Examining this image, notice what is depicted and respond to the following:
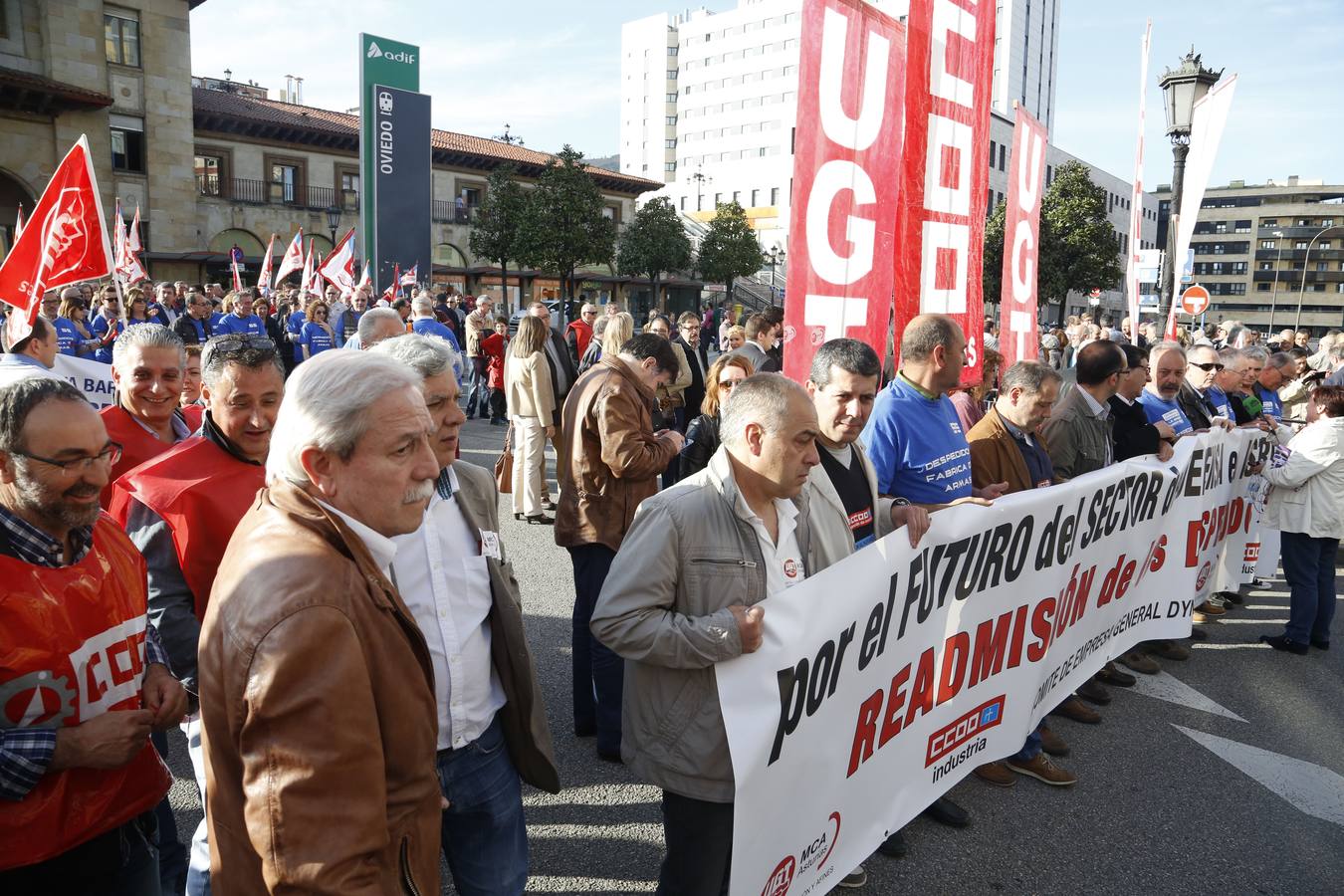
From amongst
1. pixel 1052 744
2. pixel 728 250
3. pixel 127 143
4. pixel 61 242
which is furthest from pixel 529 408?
pixel 728 250

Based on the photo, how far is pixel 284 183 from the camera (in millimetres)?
40281

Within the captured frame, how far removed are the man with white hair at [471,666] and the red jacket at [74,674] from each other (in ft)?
2.18

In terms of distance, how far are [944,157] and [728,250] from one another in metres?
49.4

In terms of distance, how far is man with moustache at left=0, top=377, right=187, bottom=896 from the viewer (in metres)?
1.83

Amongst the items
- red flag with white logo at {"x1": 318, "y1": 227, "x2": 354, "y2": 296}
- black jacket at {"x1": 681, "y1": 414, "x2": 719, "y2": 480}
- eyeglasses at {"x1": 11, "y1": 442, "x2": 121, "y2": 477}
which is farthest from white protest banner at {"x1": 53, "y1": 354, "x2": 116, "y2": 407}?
Result: red flag with white logo at {"x1": 318, "y1": 227, "x2": 354, "y2": 296}

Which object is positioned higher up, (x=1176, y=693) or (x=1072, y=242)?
(x=1072, y=242)

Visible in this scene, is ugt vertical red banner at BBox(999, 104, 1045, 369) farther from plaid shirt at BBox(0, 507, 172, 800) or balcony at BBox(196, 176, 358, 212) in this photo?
balcony at BBox(196, 176, 358, 212)

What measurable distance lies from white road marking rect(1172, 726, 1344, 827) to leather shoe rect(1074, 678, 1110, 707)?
0.42m

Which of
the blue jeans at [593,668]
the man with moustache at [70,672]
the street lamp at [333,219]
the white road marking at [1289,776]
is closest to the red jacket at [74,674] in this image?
the man with moustache at [70,672]

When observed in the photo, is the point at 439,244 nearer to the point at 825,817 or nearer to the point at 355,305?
the point at 355,305

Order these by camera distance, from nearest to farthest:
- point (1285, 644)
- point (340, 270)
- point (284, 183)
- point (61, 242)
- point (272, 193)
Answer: point (61, 242), point (1285, 644), point (340, 270), point (272, 193), point (284, 183)

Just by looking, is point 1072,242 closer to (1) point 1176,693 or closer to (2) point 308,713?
(1) point 1176,693

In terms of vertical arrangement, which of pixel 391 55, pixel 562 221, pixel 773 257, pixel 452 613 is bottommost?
pixel 452 613

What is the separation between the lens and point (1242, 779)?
4035mm
